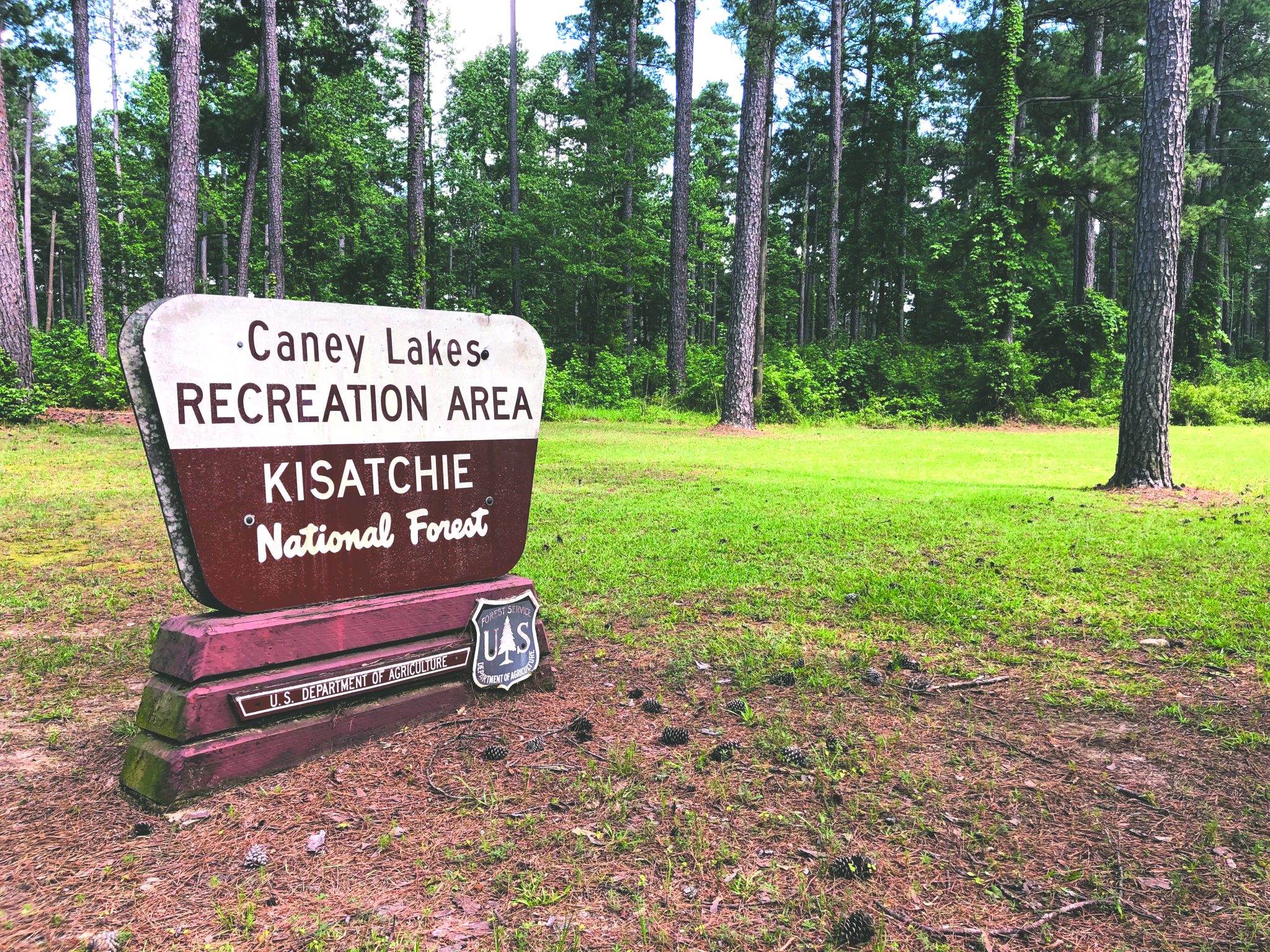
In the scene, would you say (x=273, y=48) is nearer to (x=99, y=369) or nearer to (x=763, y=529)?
(x=99, y=369)

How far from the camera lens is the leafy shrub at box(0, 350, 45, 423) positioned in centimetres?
1340

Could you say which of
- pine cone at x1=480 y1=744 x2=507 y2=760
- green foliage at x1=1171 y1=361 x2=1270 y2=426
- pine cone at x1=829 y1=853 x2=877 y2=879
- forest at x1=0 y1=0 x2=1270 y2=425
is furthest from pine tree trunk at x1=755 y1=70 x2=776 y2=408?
pine cone at x1=829 y1=853 x2=877 y2=879

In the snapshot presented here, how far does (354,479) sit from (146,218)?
42398mm

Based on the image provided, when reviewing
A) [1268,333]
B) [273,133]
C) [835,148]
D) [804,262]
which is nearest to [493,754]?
[273,133]

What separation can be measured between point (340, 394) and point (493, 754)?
152 cm

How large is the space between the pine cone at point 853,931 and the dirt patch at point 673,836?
4cm

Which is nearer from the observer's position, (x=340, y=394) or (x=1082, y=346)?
(x=340, y=394)

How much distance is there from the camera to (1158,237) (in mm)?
8391

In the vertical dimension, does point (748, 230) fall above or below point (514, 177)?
below

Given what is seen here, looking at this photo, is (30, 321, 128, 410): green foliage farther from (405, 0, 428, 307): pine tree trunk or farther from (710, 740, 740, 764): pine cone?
(710, 740, 740, 764): pine cone

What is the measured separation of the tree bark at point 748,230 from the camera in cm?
1627

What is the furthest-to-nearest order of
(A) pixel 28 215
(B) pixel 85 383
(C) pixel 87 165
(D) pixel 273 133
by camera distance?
(A) pixel 28 215
(C) pixel 87 165
(D) pixel 273 133
(B) pixel 85 383

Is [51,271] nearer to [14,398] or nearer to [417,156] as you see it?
[417,156]

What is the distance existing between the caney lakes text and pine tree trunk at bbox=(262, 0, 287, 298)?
2230 centimetres
